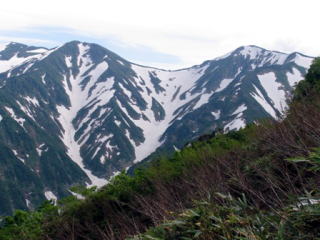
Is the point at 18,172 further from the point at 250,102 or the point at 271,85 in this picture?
the point at 271,85

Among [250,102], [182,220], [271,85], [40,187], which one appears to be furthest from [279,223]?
[271,85]

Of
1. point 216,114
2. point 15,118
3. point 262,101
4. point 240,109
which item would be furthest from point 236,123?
point 15,118

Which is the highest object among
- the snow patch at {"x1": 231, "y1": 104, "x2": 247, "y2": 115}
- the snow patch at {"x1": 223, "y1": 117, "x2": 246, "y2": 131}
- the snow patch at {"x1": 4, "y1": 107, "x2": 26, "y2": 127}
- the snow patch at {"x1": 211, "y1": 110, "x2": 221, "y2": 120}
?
the snow patch at {"x1": 231, "y1": 104, "x2": 247, "y2": 115}

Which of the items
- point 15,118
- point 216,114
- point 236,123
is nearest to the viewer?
point 236,123

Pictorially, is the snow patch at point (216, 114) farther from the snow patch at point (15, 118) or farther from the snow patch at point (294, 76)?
the snow patch at point (15, 118)

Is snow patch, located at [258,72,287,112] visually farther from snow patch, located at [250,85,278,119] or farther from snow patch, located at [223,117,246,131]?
snow patch, located at [223,117,246,131]

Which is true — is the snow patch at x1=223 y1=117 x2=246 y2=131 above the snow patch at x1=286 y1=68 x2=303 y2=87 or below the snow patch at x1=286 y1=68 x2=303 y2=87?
below

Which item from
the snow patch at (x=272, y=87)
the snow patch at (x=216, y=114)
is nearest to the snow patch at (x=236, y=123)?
the snow patch at (x=216, y=114)

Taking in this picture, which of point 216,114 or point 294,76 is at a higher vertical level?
point 294,76

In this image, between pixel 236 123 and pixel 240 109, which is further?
pixel 240 109

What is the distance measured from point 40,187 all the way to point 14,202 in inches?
653

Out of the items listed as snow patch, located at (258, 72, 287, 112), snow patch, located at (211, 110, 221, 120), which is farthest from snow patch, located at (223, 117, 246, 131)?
snow patch, located at (258, 72, 287, 112)

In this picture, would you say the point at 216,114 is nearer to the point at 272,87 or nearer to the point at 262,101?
the point at 262,101

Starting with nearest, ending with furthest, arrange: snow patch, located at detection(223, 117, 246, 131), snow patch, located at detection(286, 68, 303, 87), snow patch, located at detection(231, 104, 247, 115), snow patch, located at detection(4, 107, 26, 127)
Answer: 1. snow patch, located at detection(223, 117, 246, 131)
2. snow patch, located at detection(231, 104, 247, 115)
3. snow patch, located at detection(4, 107, 26, 127)
4. snow patch, located at detection(286, 68, 303, 87)
